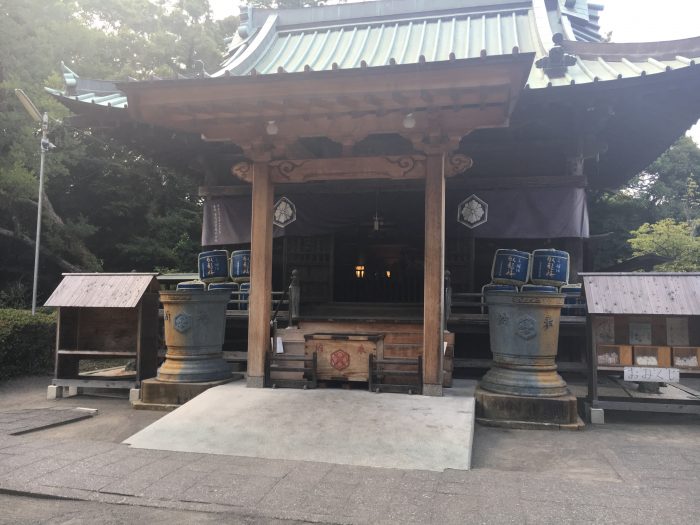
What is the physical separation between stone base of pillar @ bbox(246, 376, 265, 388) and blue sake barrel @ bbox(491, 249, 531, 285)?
444cm

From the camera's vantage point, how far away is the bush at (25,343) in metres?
9.81

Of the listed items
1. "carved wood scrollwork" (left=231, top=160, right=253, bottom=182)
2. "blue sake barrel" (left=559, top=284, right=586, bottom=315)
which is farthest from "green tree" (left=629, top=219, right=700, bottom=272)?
"carved wood scrollwork" (left=231, top=160, right=253, bottom=182)

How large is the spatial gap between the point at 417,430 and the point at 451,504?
5.19 feet

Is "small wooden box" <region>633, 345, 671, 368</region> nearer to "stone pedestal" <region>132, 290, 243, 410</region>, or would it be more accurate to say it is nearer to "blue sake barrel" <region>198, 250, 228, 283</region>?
"stone pedestal" <region>132, 290, 243, 410</region>

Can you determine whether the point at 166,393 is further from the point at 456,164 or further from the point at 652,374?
the point at 652,374

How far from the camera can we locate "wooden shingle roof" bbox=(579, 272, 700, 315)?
20.4 feet

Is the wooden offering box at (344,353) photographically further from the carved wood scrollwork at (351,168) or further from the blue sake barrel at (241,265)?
the blue sake barrel at (241,265)

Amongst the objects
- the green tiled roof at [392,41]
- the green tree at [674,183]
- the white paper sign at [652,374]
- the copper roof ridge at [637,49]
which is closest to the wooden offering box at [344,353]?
the white paper sign at [652,374]

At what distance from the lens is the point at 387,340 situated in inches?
312

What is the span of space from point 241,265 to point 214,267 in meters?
0.76

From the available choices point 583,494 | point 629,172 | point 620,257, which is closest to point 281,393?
point 583,494

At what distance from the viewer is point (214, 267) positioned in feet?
33.4

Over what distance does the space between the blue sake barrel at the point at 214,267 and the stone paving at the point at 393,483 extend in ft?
16.1

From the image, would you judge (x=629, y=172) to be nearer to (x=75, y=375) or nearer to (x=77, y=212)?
(x=75, y=375)
